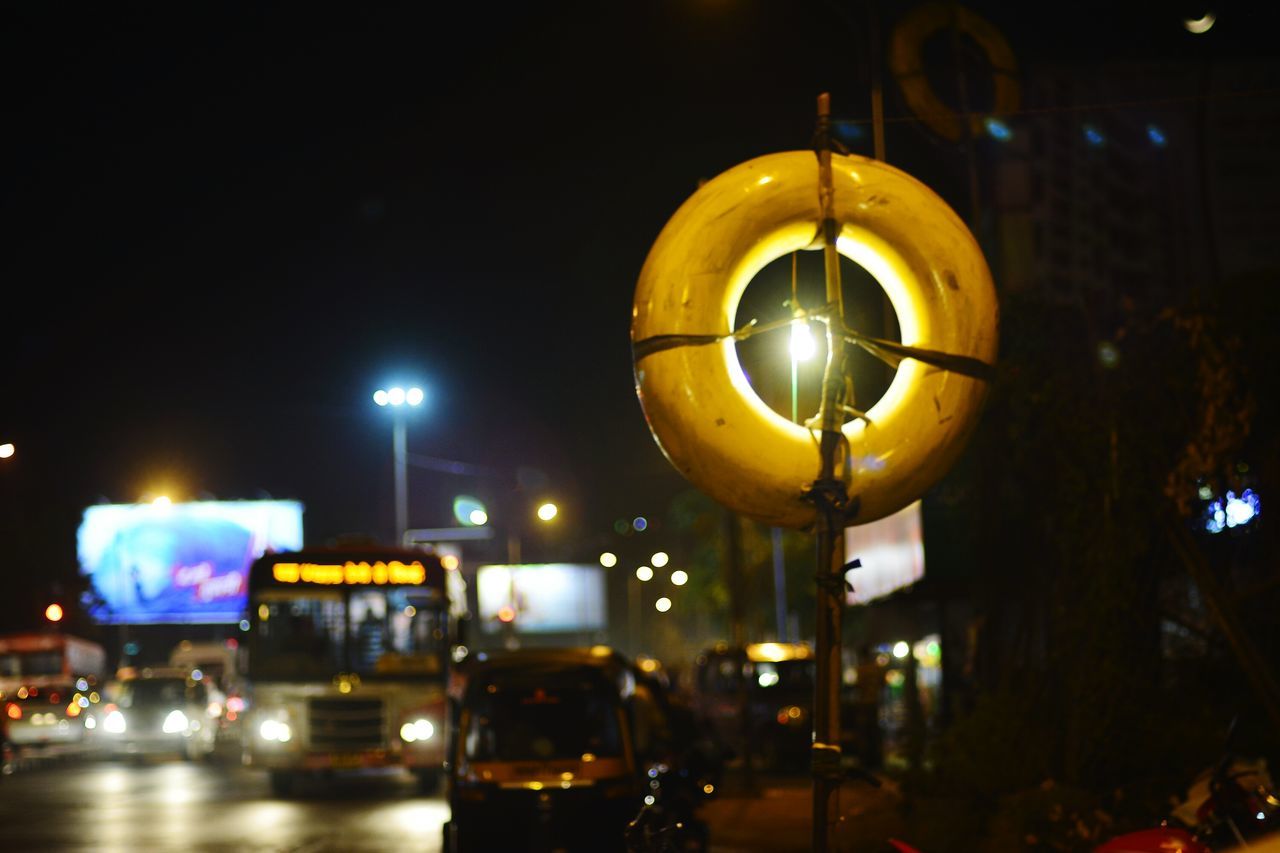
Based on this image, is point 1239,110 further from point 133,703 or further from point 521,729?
point 133,703

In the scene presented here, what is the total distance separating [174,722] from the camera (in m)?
34.2

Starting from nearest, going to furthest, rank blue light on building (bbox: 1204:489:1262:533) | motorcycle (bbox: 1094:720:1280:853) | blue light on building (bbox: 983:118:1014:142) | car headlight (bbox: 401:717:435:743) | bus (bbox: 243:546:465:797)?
motorcycle (bbox: 1094:720:1280:853), blue light on building (bbox: 1204:489:1262:533), bus (bbox: 243:546:465:797), car headlight (bbox: 401:717:435:743), blue light on building (bbox: 983:118:1014:142)

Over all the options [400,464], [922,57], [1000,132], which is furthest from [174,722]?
[922,57]

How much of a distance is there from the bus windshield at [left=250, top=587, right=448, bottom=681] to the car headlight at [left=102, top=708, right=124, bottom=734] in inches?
486

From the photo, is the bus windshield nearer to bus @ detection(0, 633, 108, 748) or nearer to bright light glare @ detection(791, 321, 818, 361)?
bus @ detection(0, 633, 108, 748)

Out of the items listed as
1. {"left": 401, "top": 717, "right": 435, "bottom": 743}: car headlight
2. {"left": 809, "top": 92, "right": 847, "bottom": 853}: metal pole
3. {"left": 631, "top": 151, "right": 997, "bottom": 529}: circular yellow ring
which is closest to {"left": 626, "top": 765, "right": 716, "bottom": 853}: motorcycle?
{"left": 809, "top": 92, "right": 847, "bottom": 853}: metal pole

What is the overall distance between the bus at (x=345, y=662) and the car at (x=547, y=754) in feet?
31.0

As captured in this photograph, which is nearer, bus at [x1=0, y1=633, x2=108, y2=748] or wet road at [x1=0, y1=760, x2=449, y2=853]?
wet road at [x1=0, y1=760, x2=449, y2=853]

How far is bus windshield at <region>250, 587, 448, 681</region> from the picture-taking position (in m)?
23.8

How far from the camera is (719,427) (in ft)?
19.1

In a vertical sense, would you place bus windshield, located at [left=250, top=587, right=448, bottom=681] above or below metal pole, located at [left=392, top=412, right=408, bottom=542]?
below

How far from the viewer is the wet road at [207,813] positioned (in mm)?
16938

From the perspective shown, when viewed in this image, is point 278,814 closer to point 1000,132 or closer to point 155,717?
→ point 155,717

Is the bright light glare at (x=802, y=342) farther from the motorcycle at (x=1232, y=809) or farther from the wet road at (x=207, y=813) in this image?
the wet road at (x=207, y=813)
